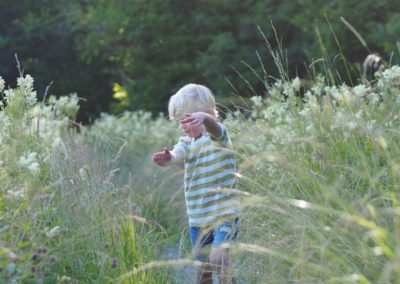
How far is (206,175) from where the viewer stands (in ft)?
16.2

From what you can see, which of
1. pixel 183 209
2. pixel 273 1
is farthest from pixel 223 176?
pixel 273 1

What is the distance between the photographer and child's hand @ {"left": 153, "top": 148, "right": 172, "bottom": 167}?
4773mm

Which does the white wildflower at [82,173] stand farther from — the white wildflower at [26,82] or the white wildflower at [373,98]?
the white wildflower at [373,98]

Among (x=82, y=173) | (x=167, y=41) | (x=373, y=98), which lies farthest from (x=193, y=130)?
(x=167, y=41)

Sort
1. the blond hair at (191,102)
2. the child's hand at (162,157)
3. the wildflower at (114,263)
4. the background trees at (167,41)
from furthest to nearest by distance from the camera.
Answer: the background trees at (167,41), the blond hair at (191,102), the child's hand at (162,157), the wildflower at (114,263)

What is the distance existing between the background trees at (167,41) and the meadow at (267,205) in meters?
12.4

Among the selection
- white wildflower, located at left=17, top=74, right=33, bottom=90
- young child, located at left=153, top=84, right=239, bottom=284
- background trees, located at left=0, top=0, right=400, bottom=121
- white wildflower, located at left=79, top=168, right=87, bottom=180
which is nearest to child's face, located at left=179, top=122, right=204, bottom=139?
young child, located at left=153, top=84, right=239, bottom=284

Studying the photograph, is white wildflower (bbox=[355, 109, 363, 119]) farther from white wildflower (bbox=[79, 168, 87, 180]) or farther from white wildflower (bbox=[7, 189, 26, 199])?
white wildflower (bbox=[7, 189, 26, 199])

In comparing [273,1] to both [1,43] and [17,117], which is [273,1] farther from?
[17,117]

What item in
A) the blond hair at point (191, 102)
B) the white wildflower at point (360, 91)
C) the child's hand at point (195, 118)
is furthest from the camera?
the white wildflower at point (360, 91)

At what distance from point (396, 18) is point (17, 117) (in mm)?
13262

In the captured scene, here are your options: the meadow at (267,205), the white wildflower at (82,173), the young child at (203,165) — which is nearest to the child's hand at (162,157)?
the young child at (203,165)

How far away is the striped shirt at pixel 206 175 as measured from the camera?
15.9ft

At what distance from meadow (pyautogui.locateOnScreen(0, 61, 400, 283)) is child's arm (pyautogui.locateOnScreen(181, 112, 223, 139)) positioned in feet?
0.54
